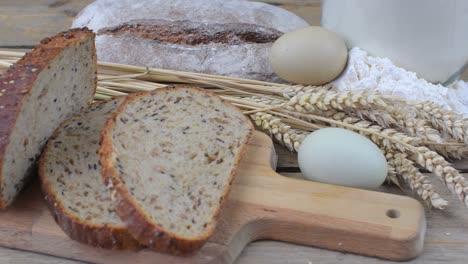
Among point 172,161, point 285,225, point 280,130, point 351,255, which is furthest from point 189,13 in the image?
point 351,255

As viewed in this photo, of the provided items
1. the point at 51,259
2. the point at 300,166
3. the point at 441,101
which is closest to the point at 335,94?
the point at 300,166

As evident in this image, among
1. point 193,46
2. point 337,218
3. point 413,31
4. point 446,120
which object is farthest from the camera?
point 193,46

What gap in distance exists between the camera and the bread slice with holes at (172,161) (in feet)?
4.43

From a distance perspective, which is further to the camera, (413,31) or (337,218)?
(413,31)

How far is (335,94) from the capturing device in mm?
1779

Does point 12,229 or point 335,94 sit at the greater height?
point 335,94

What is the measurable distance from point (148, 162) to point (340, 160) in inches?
19.1

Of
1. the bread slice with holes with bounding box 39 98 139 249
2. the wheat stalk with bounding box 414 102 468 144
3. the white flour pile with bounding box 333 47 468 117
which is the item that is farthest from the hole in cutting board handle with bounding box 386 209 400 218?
the bread slice with holes with bounding box 39 98 139 249

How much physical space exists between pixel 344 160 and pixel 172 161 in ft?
1.43

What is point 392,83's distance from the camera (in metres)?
1.93

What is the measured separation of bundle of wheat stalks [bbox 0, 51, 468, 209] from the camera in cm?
164

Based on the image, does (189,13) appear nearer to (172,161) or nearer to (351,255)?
(172,161)

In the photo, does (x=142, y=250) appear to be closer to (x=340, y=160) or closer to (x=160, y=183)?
(x=160, y=183)

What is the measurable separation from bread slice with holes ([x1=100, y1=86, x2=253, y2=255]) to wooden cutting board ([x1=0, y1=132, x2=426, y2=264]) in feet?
0.25
